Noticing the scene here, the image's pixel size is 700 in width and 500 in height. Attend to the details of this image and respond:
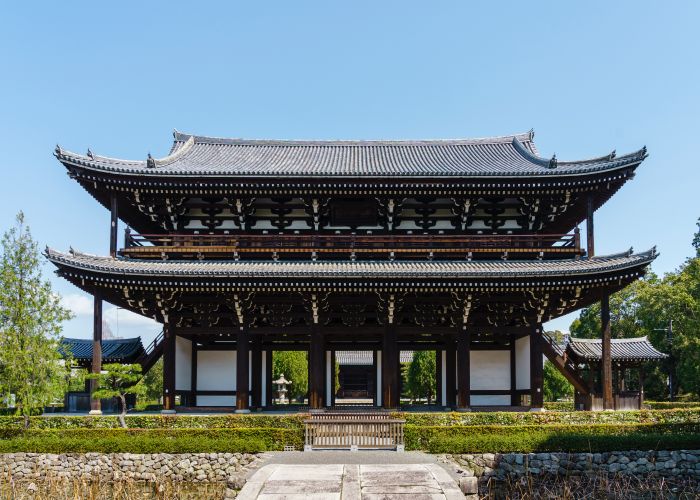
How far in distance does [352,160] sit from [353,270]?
1003 cm

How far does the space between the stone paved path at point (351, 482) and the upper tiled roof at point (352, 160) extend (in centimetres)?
1173

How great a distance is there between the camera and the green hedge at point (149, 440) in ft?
60.1

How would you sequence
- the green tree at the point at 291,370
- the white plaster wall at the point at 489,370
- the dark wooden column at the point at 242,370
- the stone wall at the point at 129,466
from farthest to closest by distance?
the green tree at the point at 291,370 → the white plaster wall at the point at 489,370 → the dark wooden column at the point at 242,370 → the stone wall at the point at 129,466

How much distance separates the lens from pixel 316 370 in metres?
23.0

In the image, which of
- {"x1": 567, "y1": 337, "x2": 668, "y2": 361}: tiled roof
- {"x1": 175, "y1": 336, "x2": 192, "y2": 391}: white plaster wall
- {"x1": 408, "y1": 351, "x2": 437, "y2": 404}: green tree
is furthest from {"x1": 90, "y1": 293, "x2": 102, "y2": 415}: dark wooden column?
{"x1": 408, "y1": 351, "x2": 437, "y2": 404}: green tree

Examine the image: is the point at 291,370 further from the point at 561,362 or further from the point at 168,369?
the point at 561,362

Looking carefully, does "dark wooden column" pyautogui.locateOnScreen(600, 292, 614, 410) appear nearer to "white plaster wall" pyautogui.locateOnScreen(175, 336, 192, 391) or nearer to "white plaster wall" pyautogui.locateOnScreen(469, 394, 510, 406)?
"white plaster wall" pyautogui.locateOnScreen(469, 394, 510, 406)

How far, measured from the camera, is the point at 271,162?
2934cm

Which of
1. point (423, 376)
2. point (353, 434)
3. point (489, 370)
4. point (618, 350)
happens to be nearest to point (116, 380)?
point (353, 434)

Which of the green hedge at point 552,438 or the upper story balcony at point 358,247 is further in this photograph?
the upper story balcony at point 358,247

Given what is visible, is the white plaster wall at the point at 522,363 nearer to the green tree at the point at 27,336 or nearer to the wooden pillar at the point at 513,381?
the wooden pillar at the point at 513,381

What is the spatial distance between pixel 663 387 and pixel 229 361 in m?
40.0

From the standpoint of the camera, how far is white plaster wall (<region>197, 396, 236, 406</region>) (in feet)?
79.7

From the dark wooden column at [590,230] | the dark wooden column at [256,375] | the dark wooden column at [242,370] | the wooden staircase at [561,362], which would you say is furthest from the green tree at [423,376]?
the dark wooden column at [242,370]
